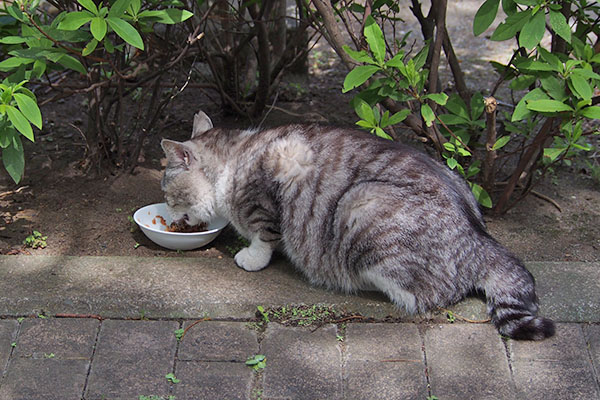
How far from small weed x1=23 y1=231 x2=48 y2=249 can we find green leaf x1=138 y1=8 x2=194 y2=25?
1436mm

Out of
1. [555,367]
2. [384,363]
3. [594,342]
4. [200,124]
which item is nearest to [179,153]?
[200,124]

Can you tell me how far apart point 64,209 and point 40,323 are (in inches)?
44.6

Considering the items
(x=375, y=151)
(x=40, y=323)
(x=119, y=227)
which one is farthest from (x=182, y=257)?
(x=375, y=151)

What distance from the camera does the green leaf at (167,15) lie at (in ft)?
10.2

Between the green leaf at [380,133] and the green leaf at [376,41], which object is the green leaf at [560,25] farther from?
the green leaf at [380,133]

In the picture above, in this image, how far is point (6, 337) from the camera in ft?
9.84

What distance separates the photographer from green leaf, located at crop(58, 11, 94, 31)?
9.53ft

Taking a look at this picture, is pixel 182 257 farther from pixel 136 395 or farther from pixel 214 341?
pixel 136 395

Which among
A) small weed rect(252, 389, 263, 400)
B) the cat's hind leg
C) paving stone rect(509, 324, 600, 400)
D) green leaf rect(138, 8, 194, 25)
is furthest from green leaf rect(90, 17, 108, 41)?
paving stone rect(509, 324, 600, 400)

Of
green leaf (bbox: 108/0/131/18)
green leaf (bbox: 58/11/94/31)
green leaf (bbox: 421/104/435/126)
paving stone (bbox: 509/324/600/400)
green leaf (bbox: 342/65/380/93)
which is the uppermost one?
green leaf (bbox: 108/0/131/18)

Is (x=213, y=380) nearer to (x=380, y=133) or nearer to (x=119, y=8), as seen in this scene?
(x=380, y=133)

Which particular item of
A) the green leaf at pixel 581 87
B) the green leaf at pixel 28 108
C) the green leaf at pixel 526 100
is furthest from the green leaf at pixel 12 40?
the green leaf at pixel 581 87

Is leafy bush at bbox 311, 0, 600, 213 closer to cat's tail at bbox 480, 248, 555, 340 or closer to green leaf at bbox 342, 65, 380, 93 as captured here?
green leaf at bbox 342, 65, 380, 93

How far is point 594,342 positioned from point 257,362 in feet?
5.10
